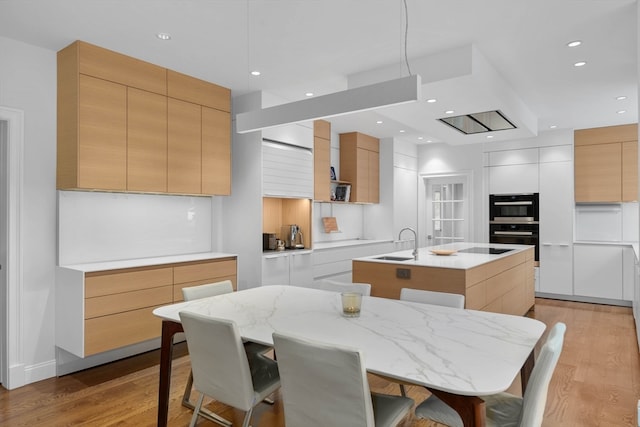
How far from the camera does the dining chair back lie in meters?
2.77

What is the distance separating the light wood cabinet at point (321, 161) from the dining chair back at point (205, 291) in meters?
2.81

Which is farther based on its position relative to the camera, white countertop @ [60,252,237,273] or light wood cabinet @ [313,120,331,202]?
light wood cabinet @ [313,120,331,202]

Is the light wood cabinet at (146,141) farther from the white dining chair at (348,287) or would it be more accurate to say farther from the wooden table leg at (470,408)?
the wooden table leg at (470,408)

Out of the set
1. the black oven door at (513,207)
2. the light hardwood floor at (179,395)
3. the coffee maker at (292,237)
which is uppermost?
the black oven door at (513,207)

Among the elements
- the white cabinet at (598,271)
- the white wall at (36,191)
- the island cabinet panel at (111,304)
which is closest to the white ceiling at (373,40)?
the white wall at (36,191)

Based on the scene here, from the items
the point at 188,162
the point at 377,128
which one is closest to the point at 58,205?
the point at 188,162

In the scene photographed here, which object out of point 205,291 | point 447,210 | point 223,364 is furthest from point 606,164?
point 223,364

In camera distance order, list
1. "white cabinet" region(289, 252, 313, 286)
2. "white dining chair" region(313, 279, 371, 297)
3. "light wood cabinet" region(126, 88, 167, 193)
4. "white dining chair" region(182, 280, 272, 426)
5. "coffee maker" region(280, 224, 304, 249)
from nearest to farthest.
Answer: "white dining chair" region(182, 280, 272, 426) < "white dining chair" region(313, 279, 371, 297) < "light wood cabinet" region(126, 88, 167, 193) < "white cabinet" region(289, 252, 313, 286) < "coffee maker" region(280, 224, 304, 249)

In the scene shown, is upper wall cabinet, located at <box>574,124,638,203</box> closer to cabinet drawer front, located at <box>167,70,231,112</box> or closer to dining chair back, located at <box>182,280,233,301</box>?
cabinet drawer front, located at <box>167,70,231,112</box>

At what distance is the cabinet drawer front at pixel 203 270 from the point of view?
3.88m

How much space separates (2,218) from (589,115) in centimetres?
671

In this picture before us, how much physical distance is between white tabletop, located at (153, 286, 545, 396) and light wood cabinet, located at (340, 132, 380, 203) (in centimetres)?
404

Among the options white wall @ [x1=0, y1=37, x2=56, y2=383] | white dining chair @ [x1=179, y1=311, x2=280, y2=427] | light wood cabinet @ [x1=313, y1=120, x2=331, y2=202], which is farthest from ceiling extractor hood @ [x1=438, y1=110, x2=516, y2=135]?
white wall @ [x1=0, y1=37, x2=56, y2=383]

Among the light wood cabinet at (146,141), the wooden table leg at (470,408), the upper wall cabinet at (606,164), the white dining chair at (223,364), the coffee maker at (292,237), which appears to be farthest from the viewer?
the upper wall cabinet at (606,164)
